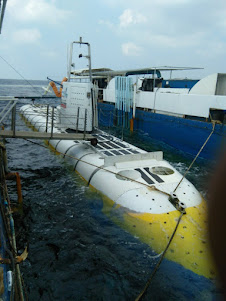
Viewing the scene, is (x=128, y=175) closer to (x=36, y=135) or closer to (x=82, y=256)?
(x=82, y=256)

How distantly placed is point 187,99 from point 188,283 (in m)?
13.4

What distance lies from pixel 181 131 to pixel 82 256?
1253cm

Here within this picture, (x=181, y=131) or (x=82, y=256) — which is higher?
(x=181, y=131)

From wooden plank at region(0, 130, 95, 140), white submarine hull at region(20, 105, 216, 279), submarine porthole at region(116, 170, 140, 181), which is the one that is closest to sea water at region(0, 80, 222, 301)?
white submarine hull at region(20, 105, 216, 279)

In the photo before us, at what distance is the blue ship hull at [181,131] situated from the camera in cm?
1470

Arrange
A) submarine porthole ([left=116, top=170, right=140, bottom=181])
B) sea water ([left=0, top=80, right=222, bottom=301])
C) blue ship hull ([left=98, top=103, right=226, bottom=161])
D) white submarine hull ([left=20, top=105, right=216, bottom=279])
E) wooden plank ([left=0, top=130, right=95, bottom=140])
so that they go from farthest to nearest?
blue ship hull ([left=98, top=103, right=226, bottom=161])
wooden plank ([left=0, top=130, right=95, bottom=140])
submarine porthole ([left=116, top=170, right=140, bottom=181])
white submarine hull ([left=20, top=105, right=216, bottom=279])
sea water ([left=0, top=80, right=222, bottom=301])

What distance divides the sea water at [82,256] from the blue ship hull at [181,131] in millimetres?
7875

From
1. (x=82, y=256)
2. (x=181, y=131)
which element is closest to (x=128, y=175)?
(x=82, y=256)

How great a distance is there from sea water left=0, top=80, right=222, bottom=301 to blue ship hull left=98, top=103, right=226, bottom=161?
25.8 ft

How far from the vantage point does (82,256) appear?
6.91 m

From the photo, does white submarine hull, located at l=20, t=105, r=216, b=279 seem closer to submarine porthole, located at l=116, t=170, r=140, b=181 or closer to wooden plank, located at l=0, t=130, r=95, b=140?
submarine porthole, located at l=116, t=170, r=140, b=181

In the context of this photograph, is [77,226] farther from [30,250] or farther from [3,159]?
[3,159]

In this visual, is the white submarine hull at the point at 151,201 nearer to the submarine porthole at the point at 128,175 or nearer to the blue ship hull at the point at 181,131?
the submarine porthole at the point at 128,175

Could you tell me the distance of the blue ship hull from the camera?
1470cm
